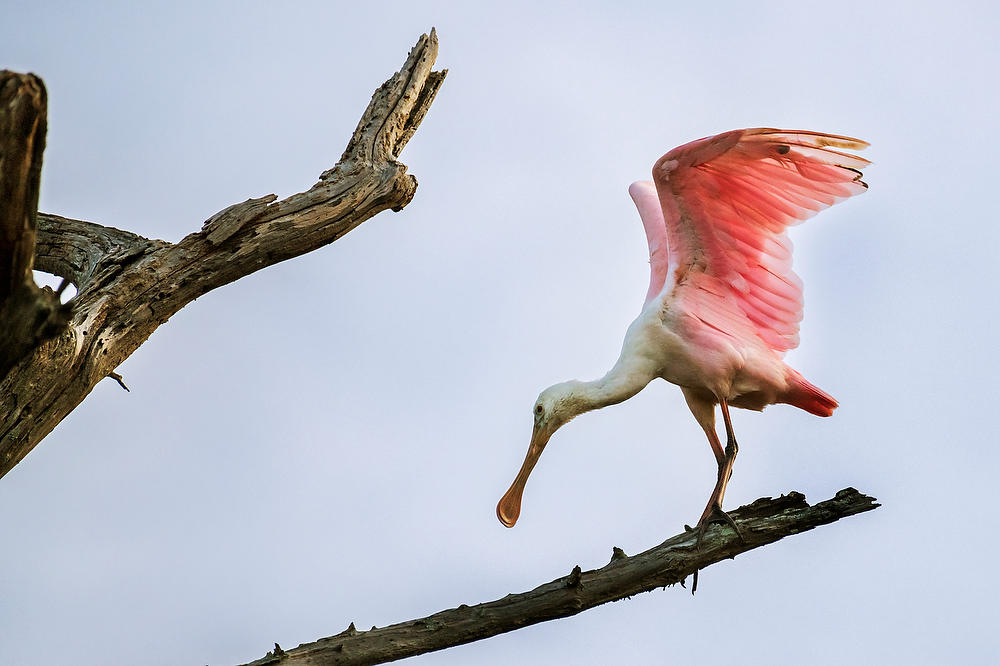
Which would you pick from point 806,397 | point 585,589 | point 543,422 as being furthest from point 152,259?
point 806,397

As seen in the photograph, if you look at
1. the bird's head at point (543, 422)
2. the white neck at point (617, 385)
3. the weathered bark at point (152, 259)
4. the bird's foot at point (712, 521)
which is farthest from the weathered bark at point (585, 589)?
the bird's head at point (543, 422)

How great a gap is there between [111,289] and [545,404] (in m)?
3.75

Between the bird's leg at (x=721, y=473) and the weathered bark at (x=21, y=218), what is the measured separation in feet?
13.1

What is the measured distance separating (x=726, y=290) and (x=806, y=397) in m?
1.03

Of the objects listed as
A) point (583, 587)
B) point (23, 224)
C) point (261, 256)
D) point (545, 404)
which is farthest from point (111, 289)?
point (545, 404)

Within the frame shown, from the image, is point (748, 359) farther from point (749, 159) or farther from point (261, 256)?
point (261, 256)

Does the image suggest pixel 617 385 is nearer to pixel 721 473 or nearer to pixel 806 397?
pixel 721 473

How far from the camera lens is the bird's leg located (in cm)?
711

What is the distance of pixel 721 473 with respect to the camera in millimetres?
8656

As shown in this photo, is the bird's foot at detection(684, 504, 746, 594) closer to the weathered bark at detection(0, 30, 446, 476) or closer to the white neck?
the white neck

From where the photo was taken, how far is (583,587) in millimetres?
6402

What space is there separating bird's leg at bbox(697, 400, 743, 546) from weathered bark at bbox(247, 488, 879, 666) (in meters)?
0.14

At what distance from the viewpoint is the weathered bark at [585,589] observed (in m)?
6.10

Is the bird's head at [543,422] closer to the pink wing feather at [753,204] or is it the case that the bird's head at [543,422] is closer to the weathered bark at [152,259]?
the pink wing feather at [753,204]
